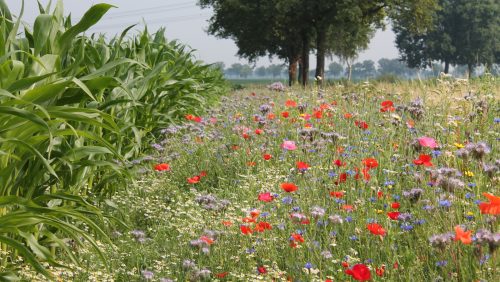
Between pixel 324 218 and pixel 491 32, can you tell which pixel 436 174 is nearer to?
pixel 324 218

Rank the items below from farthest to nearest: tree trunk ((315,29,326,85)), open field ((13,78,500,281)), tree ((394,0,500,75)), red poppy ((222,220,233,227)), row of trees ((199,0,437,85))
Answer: tree ((394,0,500,75))
tree trunk ((315,29,326,85))
row of trees ((199,0,437,85))
red poppy ((222,220,233,227))
open field ((13,78,500,281))

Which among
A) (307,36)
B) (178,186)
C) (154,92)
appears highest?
(307,36)

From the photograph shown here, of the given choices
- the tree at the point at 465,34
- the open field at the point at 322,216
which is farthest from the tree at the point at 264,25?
the tree at the point at 465,34

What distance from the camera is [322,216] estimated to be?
11.9 ft

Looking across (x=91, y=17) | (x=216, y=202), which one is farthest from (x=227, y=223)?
(x=91, y=17)

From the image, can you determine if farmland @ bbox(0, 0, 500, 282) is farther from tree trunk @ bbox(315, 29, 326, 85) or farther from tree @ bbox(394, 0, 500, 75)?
tree @ bbox(394, 0, 500, 75)

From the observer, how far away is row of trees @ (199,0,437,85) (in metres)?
31.2

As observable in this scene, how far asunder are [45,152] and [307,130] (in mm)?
2105

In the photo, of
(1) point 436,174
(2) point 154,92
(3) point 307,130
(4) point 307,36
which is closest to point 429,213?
(1) point 436,174

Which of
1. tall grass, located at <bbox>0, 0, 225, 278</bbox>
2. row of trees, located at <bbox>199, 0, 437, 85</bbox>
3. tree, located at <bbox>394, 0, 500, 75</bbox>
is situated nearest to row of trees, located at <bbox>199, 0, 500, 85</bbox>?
row of trees, located at <bbox>199, 0, 437, 85</bbox>

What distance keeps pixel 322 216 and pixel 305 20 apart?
30023 millimetres

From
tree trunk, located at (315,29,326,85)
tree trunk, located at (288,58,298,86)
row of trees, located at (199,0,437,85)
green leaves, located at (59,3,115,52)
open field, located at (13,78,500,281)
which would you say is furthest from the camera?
tree trunk, located at (315,29,326,85)

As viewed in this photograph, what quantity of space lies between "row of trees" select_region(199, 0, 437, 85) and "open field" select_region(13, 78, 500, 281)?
75.4 ft

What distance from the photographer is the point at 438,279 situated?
9.05ft
